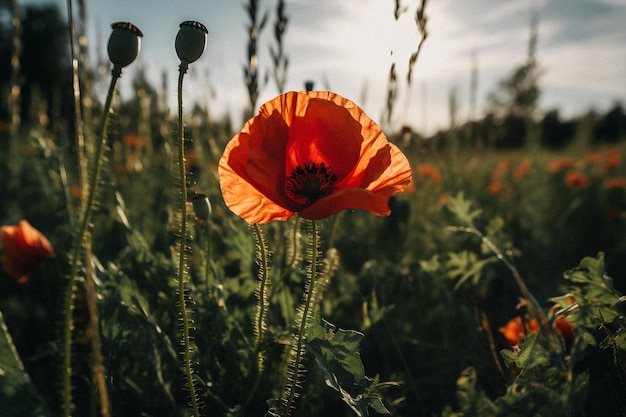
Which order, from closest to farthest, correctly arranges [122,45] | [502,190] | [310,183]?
[122,45] < [310,183] < [502,190]

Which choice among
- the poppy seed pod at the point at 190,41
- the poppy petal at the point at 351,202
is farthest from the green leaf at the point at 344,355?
the poppy seed pod at the point at 190,41

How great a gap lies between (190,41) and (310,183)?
458mm

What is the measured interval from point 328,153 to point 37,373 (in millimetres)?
1259

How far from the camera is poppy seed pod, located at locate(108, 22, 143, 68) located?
73 cm

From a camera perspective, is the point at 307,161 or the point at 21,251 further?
the point at 21,251

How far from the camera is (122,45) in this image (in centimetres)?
73

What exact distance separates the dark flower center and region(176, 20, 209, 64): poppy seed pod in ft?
1.33

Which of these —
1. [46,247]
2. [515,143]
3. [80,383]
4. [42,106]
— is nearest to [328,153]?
[80,383]

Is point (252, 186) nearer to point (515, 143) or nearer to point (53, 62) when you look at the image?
point (515, 143)

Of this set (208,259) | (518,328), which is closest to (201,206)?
(208,259)

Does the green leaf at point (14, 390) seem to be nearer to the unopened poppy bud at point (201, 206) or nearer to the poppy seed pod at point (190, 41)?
the unopened poppy bud at point (201, 206)

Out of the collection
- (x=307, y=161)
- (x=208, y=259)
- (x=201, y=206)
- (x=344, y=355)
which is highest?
(x=307, y=161)

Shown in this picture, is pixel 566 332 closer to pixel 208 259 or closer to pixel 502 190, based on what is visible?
pixel 208 259

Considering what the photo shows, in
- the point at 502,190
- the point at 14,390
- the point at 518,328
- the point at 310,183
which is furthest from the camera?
the point at 502,190
